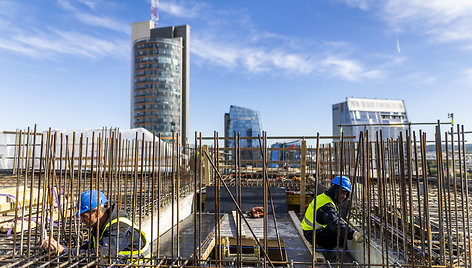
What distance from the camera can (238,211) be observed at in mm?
3111

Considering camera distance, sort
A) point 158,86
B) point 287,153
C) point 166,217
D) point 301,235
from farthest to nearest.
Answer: point 158,86 → point 287,153 → point 166,217 → point 301,235

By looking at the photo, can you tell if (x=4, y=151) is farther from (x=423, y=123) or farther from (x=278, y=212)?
(x=423, y=123)

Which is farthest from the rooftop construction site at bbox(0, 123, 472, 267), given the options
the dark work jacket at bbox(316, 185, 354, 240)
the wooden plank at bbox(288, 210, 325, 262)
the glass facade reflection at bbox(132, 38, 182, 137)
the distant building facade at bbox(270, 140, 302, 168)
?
the glass facade reflection at bbox(132, 38, 182, 137)

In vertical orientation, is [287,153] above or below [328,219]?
above

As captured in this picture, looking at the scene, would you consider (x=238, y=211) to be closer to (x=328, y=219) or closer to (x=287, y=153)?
(x=328, y=219)

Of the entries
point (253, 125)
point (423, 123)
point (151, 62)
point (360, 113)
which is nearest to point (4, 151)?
point (423, 123)

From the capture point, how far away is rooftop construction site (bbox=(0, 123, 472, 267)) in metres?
A: 3.24

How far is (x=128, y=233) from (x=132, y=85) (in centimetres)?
8050

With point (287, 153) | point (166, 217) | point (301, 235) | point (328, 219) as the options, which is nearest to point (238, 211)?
point (328, 219)

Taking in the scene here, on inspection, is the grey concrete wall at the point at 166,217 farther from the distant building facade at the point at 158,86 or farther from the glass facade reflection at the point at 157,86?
the glass facade reflection at the point at 157,86

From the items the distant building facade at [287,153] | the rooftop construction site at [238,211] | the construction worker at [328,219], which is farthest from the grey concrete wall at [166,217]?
the distant building facade at [287,153]

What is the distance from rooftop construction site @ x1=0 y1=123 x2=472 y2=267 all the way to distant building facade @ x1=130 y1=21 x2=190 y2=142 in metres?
64.9

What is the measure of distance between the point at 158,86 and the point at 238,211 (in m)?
76.5

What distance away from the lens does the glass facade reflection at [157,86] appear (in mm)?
76062
